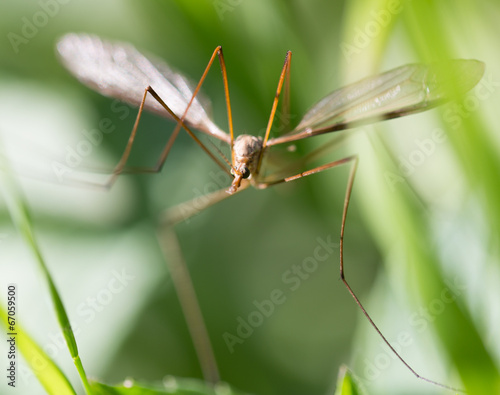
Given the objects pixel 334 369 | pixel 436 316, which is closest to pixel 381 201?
pixel 436 316

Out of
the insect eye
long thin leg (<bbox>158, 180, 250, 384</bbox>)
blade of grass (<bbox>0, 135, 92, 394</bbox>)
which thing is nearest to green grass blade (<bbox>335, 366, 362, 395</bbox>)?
blade of grass (<bbox>0, 135, 92, 394</bbox>)

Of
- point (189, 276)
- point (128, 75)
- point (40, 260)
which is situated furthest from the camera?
point (189, 276)

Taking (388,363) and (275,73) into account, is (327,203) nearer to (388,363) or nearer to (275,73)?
(275,73)

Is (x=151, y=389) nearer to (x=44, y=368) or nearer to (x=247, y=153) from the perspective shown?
(x=44, y=368)

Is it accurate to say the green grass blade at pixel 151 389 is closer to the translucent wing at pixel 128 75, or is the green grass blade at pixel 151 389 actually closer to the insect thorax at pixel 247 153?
the insect thorax at pixel 247 153

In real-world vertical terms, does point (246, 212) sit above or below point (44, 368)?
above

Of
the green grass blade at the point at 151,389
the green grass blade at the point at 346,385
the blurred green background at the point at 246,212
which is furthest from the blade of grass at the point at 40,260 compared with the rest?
the blurred green background at the point at 246,212

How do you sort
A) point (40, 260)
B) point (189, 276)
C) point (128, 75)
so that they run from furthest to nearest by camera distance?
point (189, 276) → point (128, 75) → point (40, 260)

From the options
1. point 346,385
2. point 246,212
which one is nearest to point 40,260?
point 346,385

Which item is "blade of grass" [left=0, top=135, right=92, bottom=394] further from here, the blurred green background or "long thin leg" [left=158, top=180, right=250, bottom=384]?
"long thin leg" [left=158, top=180, right=250, bottom=384]
